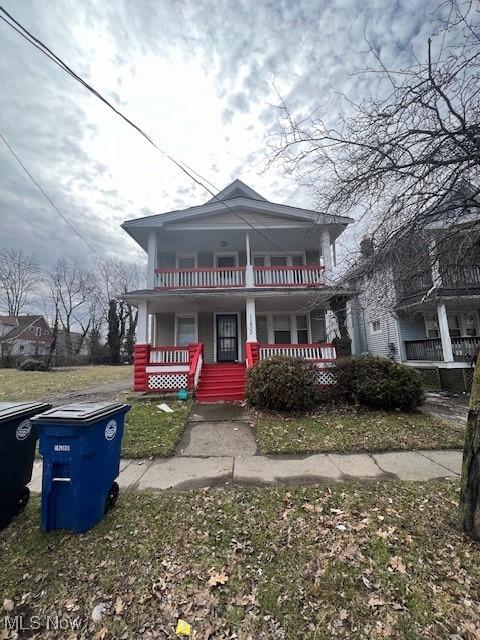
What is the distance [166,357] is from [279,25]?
30.4ft

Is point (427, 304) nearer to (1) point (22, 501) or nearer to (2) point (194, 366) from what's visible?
(2) point (194, 366)

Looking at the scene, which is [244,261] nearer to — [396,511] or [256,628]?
[396,511]

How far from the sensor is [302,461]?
4.50 m

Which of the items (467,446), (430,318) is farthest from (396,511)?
(430,318)

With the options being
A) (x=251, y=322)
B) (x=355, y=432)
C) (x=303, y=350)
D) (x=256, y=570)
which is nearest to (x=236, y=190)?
(x=251, y=322)

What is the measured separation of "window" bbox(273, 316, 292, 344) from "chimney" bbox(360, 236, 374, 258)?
329 inches

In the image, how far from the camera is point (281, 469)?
420 centimetres

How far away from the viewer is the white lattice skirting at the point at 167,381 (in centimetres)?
1008

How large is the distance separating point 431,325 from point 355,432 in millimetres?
11271

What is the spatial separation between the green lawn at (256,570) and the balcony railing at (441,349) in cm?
1096

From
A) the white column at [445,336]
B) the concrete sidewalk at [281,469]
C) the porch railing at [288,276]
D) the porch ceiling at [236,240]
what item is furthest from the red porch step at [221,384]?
the white column at [445,336]

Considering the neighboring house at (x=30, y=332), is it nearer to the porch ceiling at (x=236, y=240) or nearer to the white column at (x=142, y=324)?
the porch ceiling at (x=236, y=240)

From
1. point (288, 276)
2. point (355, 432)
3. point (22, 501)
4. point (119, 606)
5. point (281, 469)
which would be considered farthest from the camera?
point (288, 276)

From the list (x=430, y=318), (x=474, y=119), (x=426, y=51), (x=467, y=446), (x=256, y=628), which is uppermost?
(x=426, y=51)
